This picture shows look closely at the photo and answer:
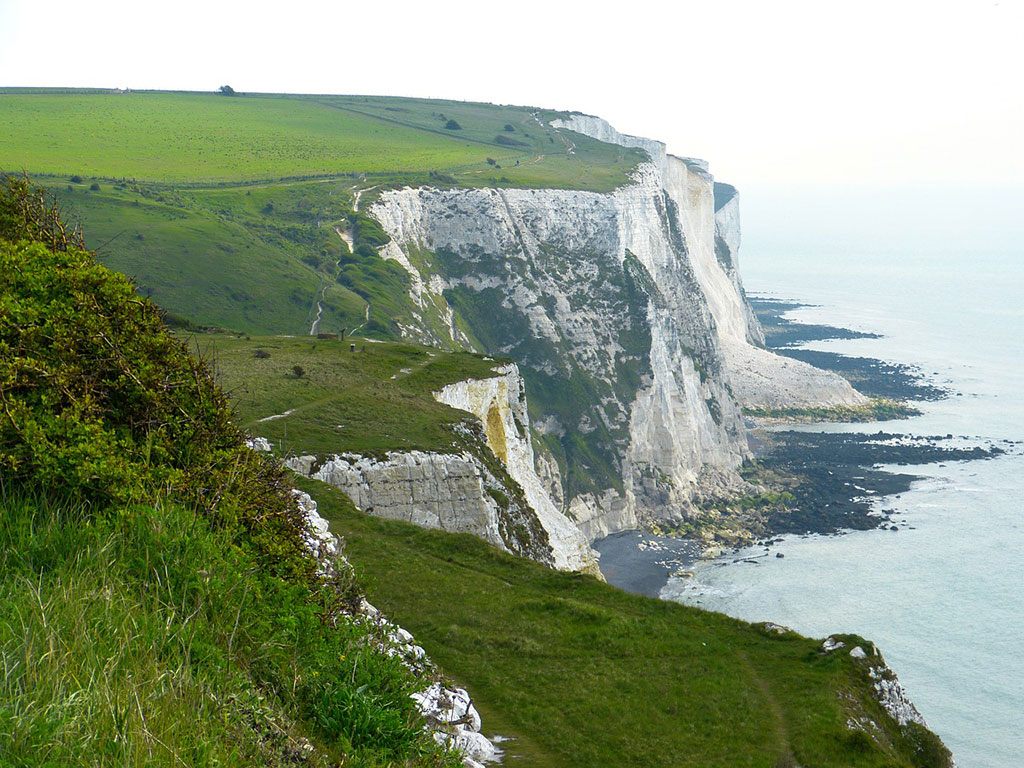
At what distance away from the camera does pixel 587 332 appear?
113 meters

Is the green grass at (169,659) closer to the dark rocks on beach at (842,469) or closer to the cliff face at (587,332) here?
the cliff face at (587,332)

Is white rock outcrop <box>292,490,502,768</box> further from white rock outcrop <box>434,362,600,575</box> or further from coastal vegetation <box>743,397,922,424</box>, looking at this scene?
coastal vegetation <box>743,397,922,424</box>

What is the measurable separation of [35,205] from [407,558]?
17299 millimetres

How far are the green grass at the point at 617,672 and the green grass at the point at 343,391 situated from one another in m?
9.26

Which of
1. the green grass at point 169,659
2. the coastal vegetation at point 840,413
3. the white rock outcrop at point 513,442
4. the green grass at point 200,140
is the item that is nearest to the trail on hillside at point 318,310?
the white rock outcrop at point 513,442

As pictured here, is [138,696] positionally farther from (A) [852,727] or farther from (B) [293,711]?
(A) [852,727]

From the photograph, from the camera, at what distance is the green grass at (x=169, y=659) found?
7.42m

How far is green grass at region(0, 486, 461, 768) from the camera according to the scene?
7.42m

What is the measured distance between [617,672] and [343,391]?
92.1 ft

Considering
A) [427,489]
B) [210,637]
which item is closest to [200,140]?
[427,489]

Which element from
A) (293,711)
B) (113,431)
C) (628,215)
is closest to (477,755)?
(293,711)

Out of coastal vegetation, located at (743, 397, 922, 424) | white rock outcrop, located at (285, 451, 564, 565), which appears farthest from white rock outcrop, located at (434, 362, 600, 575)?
coastal vegetation, located at (743, 397, 922, 424)

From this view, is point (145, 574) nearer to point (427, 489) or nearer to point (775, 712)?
point (775, 712)

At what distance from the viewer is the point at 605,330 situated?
11462 centimetres
